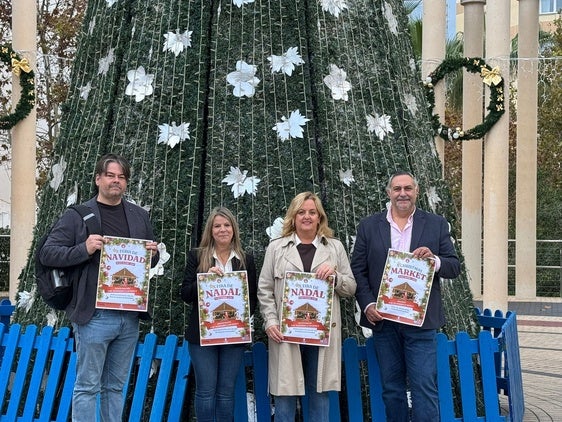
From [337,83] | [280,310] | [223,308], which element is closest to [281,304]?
[280,310]

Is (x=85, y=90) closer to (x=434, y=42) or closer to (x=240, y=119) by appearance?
(x=240, y=119)

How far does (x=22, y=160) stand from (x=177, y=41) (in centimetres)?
906

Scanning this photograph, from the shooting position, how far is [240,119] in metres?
6.12

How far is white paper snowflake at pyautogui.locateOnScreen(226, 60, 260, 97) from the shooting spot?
615cm

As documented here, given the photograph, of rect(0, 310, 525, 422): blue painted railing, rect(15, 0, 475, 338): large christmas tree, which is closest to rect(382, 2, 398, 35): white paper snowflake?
rect(15, 0, 475, 338): large christmas tree

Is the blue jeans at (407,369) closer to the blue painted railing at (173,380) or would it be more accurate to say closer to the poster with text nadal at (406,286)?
the poster with text nadal at (406,286)

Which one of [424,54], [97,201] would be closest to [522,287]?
[424,54]

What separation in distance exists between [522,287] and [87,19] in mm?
14239

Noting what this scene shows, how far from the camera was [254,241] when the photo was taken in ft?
19.7

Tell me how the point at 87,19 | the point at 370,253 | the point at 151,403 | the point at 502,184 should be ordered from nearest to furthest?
the point at 370,253
the point at 151,403
the point at 87,19
the point at 502,184

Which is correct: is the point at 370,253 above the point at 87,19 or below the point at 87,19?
below

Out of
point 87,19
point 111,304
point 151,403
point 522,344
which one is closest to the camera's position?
point 111,304

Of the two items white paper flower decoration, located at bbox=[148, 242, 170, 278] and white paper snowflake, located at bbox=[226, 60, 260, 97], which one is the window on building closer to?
white paper snowflake, located at bbox=[226, 60, 260, 97]

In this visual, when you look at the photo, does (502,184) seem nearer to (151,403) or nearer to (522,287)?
(522,287)
